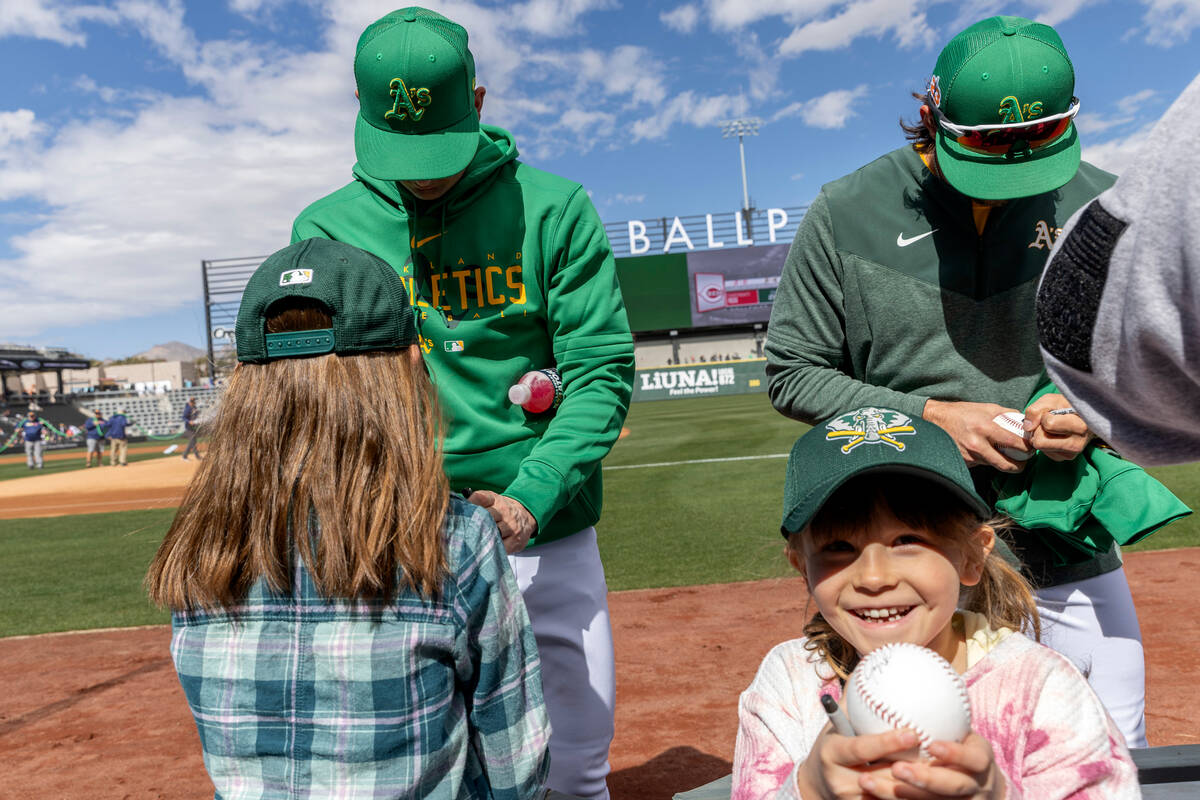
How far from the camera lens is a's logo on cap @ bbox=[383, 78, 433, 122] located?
84.1 inches

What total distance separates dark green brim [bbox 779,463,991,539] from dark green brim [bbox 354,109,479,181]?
1192 mm

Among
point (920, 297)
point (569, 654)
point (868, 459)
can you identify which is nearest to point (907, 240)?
point (920, 297)

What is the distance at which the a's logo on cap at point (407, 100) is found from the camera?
2137mm

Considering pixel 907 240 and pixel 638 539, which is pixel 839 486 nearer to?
pixel 907 240

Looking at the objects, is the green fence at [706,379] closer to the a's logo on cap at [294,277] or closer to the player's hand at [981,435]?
the player's hand at [981,435]

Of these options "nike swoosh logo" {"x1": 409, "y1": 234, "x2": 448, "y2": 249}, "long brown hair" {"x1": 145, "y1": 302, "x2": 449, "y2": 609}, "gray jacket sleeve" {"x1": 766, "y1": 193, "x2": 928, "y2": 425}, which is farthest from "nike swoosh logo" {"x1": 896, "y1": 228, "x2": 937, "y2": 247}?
"long brown hair" {"x1": 145, "y1": 302, "x2": 449, "y2": 609}

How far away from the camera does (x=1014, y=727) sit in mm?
1436

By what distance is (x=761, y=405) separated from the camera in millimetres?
26266

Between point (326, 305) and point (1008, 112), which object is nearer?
point (326, 305)

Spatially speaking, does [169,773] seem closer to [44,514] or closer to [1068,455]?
[1068,455]

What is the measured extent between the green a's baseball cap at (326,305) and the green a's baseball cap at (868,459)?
794mm

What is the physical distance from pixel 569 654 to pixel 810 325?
1105mm

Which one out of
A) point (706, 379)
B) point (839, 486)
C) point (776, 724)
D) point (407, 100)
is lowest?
point (776, 724)

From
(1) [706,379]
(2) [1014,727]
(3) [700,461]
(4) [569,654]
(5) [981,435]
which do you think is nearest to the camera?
(2) [1014,727]
